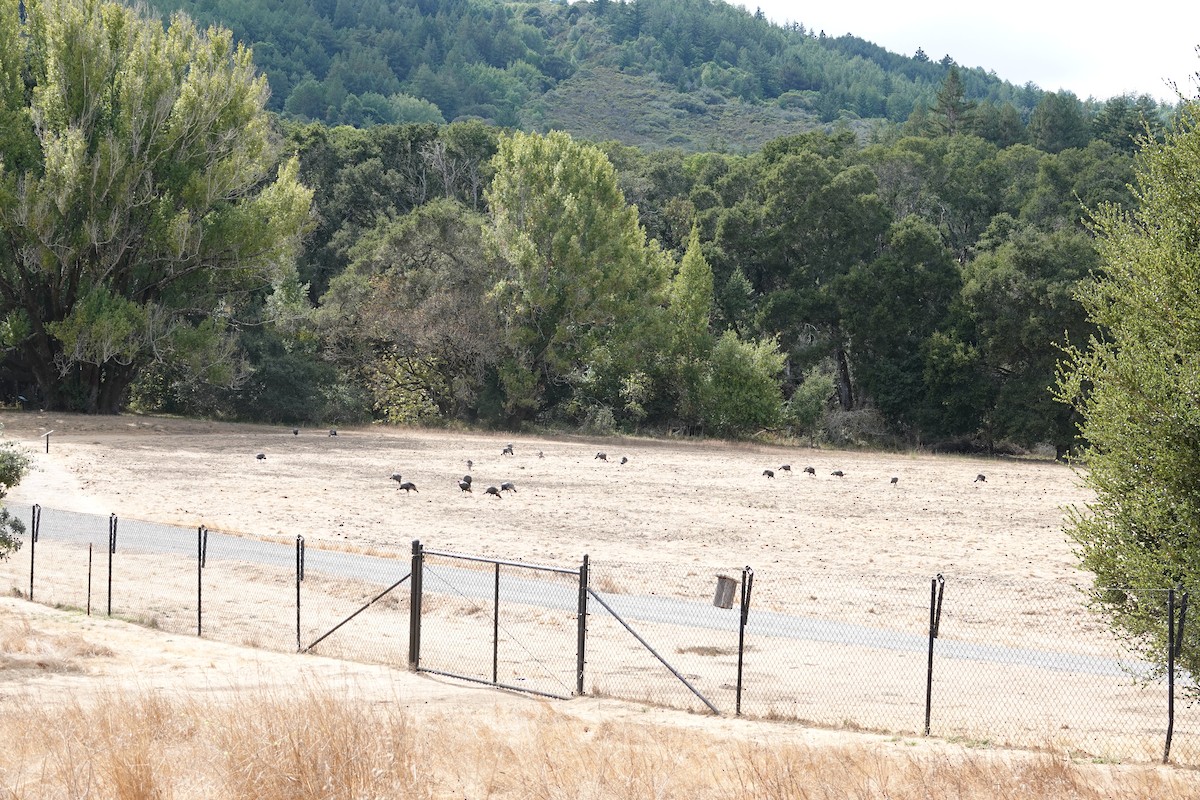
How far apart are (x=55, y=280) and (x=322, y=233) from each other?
25.7 meters

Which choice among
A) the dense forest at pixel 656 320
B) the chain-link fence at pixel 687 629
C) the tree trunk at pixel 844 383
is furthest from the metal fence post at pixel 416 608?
the tree trunk at pixel 844 383

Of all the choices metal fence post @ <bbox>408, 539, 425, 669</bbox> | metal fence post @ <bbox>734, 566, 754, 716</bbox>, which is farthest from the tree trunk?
metal fence post @ <bbox>734, 566, 754, 716</bbox>

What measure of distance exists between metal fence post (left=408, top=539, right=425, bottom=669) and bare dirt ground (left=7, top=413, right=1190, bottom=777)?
29 centimetres

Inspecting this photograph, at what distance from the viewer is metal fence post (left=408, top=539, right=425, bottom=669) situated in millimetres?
16500

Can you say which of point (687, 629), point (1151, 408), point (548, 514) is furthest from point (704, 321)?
point (1151, 408)

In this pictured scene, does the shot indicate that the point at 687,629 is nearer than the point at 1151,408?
No

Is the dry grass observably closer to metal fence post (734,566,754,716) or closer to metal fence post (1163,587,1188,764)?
metal fence post (734,566,754,716)

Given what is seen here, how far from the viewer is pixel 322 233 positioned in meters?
80.3

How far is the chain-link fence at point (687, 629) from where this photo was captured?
1503cm

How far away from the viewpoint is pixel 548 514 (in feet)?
108

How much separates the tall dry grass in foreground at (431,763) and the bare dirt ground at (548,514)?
62.9 inches

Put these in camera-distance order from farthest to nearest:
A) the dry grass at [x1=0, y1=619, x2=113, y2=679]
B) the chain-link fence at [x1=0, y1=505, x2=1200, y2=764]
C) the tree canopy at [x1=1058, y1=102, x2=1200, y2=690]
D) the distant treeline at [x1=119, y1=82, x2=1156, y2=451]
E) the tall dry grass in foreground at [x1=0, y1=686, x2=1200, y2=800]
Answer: the distant treeline at [x1=119, y1=82, x2=1156, y2=451]
the dry grass at [x1=0, y1=619, x2=113, y2=679]
the chain-link fence at [x1=0, y1=505, x2=1200, y2=764]
the tree canopy at [x1=1058, y1=102, x2=1200, y2=690]
the tall dry grass in foreground at [x1=0, y1=686, x2=1200, y2=800]

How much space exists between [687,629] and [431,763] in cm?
854

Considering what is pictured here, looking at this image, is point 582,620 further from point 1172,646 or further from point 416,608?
point 1172,646
